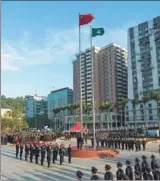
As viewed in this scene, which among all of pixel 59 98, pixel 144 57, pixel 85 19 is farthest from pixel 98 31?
pixel 59 98

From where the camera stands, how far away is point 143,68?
108000mm

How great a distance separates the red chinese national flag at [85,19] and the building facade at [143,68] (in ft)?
A: 248

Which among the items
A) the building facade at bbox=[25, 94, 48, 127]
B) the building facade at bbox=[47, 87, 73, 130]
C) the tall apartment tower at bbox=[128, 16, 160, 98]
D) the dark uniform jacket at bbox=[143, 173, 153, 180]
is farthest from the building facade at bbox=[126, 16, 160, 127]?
the dark uniform jacket at bbox=[143, 173, 153, 180]

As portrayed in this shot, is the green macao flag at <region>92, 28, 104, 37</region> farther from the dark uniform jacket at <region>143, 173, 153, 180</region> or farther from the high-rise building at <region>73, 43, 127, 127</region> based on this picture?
the high-rise building at <region>73, 43, 127, 127</region>

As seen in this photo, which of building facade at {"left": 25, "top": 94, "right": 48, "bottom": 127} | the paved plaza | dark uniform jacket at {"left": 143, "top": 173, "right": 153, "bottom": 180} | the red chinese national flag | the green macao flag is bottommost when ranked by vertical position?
the paved plaza

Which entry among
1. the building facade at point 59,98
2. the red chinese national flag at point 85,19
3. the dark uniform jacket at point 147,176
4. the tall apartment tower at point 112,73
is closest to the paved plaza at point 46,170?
the dark uniform jacket at point 147,176

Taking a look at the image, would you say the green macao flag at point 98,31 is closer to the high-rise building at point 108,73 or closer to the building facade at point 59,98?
the high-rise building at point 108,73

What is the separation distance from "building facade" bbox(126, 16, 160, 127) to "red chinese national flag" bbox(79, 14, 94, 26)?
7557 cm

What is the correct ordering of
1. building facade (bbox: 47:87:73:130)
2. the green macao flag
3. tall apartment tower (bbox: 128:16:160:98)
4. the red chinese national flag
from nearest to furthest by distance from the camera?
the green macao flag
the red chinese national flag
tall apartment tower (bbox: 128:16:160:98)
building facade (bbox: 47:87:73:130)

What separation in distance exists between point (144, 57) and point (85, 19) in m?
84.2

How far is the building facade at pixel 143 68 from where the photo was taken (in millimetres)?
102938

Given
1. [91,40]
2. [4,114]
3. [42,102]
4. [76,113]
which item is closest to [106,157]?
[91,40]

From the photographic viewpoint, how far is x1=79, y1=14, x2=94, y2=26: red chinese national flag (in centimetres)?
2608

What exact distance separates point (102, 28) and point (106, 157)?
9659 millimetres
